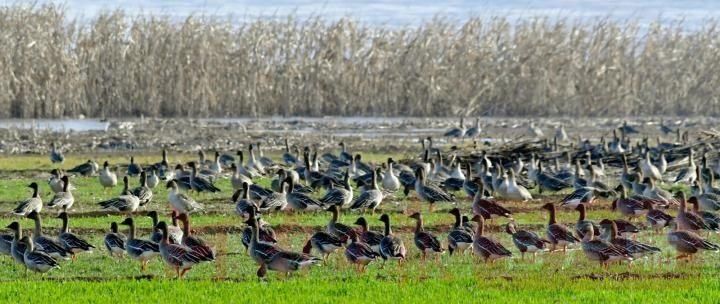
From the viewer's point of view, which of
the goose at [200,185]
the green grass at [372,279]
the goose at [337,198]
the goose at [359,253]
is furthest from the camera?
the goose at [200,185]

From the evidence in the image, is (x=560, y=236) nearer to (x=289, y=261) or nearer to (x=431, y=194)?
(x=289, y=261)

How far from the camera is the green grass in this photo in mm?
12977

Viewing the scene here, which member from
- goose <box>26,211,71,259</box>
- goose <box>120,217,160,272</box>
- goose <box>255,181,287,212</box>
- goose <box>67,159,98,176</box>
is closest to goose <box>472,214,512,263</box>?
goose <box>120,217,160,272</box>

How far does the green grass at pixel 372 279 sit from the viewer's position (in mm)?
12977

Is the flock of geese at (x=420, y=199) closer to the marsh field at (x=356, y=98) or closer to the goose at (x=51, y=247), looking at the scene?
the goose at (x=51, y=247)

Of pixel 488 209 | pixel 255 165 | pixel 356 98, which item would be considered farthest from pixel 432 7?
pixel 488 209

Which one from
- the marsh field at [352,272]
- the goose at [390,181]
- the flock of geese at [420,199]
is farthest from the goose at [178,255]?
the goose at [390,181]

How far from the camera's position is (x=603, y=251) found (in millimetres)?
14914

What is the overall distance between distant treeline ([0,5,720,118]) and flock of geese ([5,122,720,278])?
9.34m

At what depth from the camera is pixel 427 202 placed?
22.5m

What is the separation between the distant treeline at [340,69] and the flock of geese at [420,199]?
30.7 ft

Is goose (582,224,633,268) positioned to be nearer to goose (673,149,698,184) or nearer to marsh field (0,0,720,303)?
marsh field (0,0,720,303)

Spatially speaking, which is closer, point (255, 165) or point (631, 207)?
point (631, 207)

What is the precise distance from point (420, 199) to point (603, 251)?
808 centimetres
